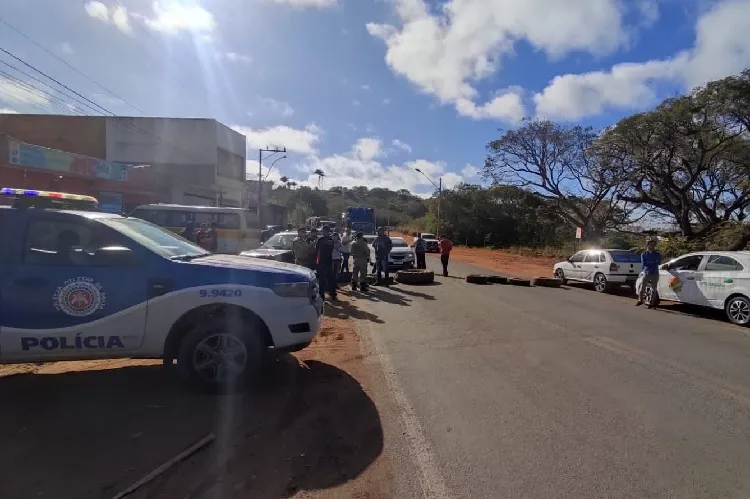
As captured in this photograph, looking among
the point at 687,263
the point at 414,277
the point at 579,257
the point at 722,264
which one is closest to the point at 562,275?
the point at 579,257

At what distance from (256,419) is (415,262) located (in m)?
18.7

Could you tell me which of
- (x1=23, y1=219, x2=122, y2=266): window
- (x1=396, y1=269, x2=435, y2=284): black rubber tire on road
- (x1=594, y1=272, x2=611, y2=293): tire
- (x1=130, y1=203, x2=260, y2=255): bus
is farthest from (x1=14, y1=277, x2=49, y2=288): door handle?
(x1=594, y1=272, x2=611, y2=293): tire

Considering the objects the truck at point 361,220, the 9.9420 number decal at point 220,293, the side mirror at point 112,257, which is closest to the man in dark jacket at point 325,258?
the 9.9420 number decal at point 220,293

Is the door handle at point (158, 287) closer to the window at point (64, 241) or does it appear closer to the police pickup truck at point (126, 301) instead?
the police pickup truck at point (126, 301)

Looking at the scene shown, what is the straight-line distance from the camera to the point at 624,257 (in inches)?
694

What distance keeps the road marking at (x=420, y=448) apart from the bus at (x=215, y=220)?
14912 mm

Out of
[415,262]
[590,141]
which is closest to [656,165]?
[590,141]

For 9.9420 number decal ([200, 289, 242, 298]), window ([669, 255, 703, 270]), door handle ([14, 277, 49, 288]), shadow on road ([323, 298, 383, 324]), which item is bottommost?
shadow on road ([323, 298, 383, 324])

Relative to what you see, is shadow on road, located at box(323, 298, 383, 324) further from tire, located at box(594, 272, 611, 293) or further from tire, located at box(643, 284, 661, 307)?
tire, located at box(594, 272, 611, 293)

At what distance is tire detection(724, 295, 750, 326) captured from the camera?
35.2ft

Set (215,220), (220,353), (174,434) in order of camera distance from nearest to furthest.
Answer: (174,434)
(220,353)
(215,220)

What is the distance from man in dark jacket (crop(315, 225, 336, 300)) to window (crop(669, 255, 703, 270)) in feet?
28.0

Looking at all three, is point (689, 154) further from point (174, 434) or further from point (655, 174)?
point (174, 434)

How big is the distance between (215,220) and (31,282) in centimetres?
1520
